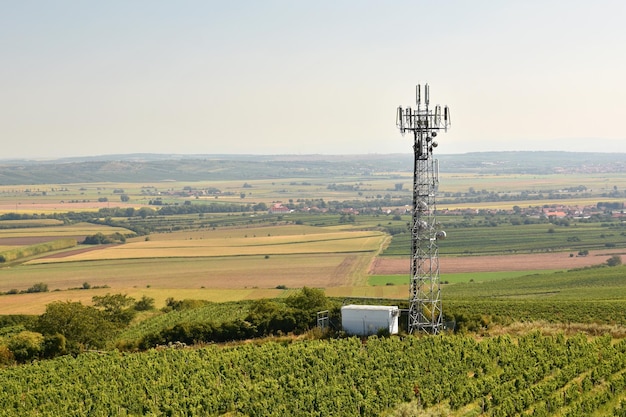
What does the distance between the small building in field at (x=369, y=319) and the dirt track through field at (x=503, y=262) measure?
44278mm

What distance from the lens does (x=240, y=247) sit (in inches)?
4377

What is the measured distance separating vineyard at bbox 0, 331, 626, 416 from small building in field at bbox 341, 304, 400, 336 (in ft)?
7.85

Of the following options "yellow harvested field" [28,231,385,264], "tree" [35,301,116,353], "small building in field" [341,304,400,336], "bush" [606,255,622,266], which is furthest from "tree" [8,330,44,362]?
"bush" [606,255,622,266]

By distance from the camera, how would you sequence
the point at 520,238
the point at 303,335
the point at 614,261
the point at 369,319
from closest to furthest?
the point at 369,319
the point at 303,335
the point at 614,261
the point at 520,238

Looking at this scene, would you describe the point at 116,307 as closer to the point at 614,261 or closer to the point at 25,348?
the point at 25,348

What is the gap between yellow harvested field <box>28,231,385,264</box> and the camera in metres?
104

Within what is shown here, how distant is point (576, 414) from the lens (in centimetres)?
2320

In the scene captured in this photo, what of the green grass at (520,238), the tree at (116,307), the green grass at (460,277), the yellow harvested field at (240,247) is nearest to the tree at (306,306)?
the tree at (116,307)

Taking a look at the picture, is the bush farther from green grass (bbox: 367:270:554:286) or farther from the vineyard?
the vineyard

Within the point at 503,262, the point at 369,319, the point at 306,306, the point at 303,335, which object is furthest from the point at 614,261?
the point at 303,335

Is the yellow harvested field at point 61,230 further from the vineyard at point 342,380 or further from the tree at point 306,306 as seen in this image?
the vineyard at point 342,380

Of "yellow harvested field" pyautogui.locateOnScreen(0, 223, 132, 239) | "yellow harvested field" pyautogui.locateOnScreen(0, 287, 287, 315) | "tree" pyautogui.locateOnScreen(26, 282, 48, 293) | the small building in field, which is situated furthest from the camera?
"yellow harvested field" pyautogui.locateOnScreen(0, 223, 132, 239)

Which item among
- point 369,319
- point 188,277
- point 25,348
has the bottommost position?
point 188,277

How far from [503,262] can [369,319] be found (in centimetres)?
5545
